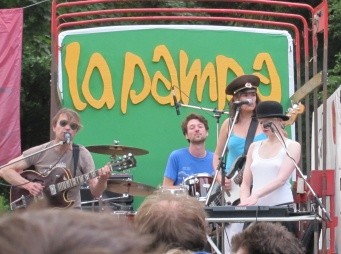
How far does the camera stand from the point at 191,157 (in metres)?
9.32

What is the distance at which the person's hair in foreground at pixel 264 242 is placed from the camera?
12.2 ft

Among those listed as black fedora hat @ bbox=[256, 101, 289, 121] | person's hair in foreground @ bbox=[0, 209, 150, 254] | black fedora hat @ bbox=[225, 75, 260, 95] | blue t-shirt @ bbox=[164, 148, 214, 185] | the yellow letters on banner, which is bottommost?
person's hair in foreground @ bbox=[0, 209, 150, 254]

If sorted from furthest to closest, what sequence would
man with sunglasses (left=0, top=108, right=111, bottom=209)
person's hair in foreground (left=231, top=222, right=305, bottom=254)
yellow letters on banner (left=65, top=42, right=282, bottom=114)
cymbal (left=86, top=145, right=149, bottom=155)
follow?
1. yellow letters on banner (left=65, top=42, right=282, bottom=114)
2. cymbal (left=86, top=145, right=149, bottom=155)
3. man with sunglasses (left=0, top=108, right=111, bottom=209)
4. person's hair in foreground (left=231, top=222, right=305, bottom=254)

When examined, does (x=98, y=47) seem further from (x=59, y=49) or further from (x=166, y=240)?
(x=166, y=240)

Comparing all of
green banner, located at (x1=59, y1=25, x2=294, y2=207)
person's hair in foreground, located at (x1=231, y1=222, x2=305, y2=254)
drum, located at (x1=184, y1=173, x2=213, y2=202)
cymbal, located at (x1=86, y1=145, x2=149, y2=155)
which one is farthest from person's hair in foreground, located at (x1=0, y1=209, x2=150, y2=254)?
green banner, located at (x1=59, y1=25, x2=294, y2=207)

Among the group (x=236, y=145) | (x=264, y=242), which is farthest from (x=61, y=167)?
(x=264, y=242)

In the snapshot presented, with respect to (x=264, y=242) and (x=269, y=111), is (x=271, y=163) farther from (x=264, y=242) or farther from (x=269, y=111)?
(x=264, y=242)

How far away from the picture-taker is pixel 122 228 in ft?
4.32

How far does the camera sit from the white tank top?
7.43m

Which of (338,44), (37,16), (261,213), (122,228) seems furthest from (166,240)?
(338,44)

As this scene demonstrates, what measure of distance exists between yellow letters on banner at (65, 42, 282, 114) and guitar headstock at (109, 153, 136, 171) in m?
1.71

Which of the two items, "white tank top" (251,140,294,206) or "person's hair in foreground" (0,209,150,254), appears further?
"white tank top" (251,140,294,206)

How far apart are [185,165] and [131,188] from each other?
54cm

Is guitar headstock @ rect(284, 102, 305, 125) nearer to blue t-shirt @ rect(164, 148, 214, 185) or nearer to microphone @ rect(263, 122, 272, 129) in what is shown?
blue t-shirt @ rect(164, 148, 214, 185)
